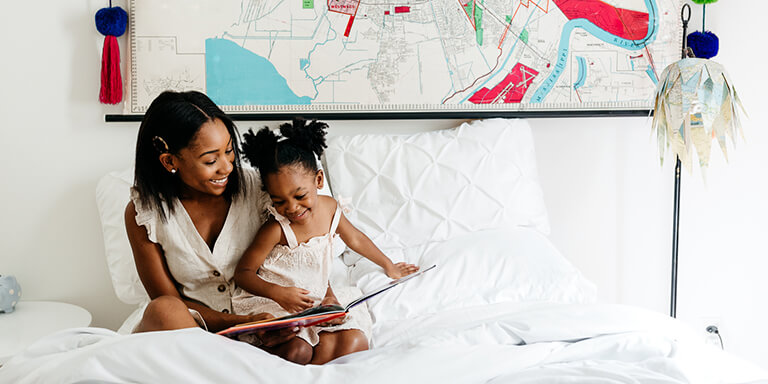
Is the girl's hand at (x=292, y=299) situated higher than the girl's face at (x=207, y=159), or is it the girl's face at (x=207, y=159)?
the girl's face at (x=207, y=159)

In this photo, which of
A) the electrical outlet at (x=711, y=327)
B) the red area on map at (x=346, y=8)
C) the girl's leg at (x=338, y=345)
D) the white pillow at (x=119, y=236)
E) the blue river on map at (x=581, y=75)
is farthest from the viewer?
the electrical outlet at (x=711, y=327)

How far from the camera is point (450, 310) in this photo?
1.47m

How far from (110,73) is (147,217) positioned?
2.64 ft

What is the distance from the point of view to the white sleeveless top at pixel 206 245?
1338mm

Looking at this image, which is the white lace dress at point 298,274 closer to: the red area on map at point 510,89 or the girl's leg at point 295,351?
the girl's leg at point 295,351

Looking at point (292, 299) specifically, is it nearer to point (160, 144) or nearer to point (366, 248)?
point (366, 248)

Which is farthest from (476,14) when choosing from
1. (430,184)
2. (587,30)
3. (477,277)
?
(477,277)

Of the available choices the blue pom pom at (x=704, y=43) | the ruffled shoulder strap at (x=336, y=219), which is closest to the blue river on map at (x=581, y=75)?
the blue pom pom at (x=704, y=43)

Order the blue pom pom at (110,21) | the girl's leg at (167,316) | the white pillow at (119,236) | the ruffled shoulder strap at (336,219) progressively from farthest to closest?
the blue pom pom at (110,21), the white pillow at (119,236), the ruffled shoulder strap at (336,219), the girl's leg at (167,316)

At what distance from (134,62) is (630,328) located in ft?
5.46

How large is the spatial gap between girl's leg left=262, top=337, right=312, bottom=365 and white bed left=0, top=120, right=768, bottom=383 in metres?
0.12

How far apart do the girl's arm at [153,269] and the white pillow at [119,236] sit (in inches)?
15.9

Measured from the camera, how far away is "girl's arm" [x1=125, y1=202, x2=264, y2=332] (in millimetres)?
1320

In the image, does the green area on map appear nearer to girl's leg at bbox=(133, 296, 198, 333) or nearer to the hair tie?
the hair tie
